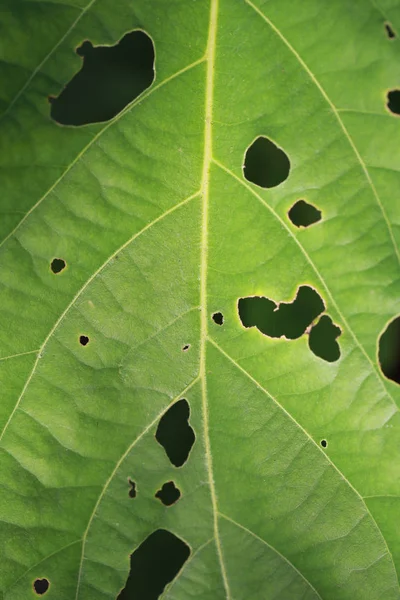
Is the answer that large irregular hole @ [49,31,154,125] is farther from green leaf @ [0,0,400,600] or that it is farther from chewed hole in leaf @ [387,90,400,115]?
chewed hole in leaf @ [387,90,400,115]

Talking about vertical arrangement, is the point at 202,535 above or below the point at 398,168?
below

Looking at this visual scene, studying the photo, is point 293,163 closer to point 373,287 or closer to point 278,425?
point 373,287

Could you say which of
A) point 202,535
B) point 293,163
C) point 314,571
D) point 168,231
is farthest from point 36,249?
point 314,571

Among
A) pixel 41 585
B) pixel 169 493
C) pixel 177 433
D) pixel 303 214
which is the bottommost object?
pixel 41 585

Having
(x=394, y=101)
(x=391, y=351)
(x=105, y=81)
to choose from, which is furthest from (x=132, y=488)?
(x=394, y=101)

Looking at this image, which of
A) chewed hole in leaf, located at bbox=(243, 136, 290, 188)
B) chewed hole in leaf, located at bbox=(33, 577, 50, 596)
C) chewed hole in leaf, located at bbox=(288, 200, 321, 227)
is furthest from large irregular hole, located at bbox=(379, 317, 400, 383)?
chewed hole in leaf, located at bbox=(33, 577, 50, 596)

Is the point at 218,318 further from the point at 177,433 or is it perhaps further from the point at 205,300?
the point at 177,433

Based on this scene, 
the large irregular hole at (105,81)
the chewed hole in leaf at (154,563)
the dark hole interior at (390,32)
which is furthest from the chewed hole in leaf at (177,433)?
the dark hole interior at (390,32)
